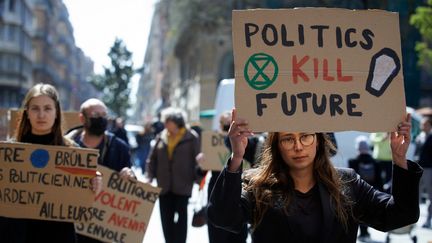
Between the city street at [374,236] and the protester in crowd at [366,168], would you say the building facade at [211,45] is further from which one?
the city street at [374,236]

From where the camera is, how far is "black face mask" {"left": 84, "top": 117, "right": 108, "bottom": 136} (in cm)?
566

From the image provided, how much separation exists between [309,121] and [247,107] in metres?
0.30

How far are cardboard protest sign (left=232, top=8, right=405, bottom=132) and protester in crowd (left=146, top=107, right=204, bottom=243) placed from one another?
4.40 m

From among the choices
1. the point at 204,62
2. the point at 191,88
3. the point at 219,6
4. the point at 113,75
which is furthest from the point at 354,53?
the point at 113,75

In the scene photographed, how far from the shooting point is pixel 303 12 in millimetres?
3232

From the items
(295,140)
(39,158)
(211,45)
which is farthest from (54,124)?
(211,45)

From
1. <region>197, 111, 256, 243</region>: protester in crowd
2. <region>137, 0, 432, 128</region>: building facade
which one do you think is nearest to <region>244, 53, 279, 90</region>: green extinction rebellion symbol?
<region>197, 111, 256, 243</region>: protester in crowd

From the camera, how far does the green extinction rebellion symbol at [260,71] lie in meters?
3.12

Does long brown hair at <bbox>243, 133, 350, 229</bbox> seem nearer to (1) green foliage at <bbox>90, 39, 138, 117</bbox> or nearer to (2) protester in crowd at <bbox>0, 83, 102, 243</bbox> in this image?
(2) protester in crowd at <bbox>0, 83, 102, 243</bbox>

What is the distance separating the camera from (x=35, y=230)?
420 centimetres

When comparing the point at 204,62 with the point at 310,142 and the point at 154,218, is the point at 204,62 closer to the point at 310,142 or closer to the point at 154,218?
the point at 154,218

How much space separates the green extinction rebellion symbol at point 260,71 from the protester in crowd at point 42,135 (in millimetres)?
1666

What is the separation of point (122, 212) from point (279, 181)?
2775 mm

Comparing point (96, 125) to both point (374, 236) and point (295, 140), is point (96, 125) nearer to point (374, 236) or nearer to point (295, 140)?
point (295, 140)
